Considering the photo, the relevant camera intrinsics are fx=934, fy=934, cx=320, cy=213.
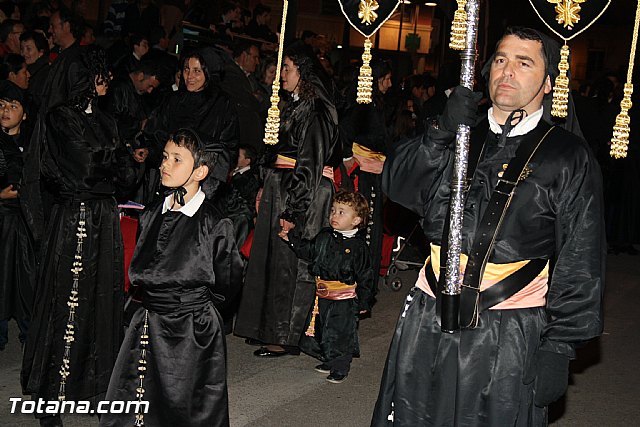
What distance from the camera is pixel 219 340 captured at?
5.12 meters

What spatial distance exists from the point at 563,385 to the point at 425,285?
0.74m

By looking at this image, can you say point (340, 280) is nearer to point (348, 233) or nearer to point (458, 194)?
point (348, 233)

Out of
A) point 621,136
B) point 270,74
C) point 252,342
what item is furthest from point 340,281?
point 270,74

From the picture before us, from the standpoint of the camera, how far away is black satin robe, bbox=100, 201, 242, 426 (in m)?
5.04

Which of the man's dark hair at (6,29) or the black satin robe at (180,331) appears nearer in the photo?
the black satin robe at (180,331)

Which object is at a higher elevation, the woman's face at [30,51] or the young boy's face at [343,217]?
the woman's face at [30,51]

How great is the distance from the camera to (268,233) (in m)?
7.63

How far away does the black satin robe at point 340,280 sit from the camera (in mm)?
7016

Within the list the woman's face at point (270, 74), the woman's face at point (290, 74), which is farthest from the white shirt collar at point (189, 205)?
the woman's face at point (270, 74)

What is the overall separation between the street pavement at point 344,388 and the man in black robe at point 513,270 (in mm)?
2264

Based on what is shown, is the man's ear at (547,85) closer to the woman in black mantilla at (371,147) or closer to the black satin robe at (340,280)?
the black satin robe at (340,280)

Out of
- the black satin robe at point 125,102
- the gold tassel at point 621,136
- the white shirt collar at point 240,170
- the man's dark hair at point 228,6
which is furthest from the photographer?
the man's dark hair at point 228,6

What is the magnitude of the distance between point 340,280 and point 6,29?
19.1 feet

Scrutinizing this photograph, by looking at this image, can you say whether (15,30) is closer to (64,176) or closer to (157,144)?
(157,144)
